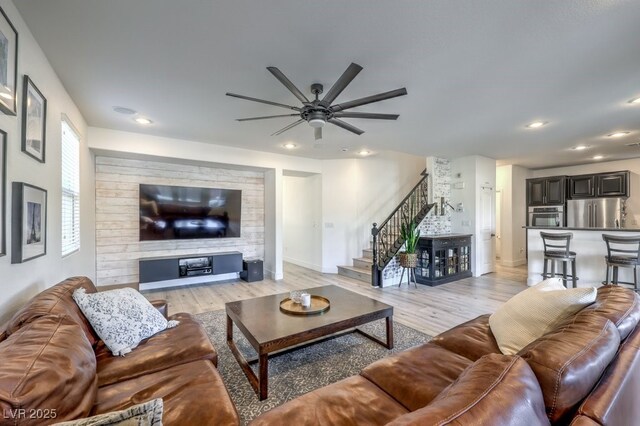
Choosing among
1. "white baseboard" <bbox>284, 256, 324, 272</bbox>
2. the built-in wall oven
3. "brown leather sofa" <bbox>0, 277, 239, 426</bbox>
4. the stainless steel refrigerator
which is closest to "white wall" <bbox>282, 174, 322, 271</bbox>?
"white baseboard" <bbox>284, 256, 324, 272</bbox>

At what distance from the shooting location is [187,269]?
4965 millimetres

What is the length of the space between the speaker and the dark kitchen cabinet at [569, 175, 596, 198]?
302 inches

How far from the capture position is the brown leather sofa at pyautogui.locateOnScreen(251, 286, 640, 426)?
72 cm

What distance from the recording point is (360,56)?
89.4 inches

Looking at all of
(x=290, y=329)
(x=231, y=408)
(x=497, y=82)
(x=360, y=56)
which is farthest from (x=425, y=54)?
(x=231, y=408)

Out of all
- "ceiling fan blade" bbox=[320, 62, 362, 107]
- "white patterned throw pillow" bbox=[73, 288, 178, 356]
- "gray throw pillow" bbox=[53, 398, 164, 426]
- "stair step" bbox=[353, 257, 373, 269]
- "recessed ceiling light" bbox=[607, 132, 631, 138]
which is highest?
"recessed ceiling light" bbox=[607, 132, 631, 138]

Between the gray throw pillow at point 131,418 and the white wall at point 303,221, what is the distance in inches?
232

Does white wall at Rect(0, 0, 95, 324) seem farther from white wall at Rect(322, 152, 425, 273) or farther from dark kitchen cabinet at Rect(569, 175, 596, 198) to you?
dark kitchen cabinet at Rect(569, 175, 596, 198)

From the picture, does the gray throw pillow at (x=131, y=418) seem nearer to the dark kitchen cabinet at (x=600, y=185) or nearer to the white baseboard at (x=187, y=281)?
the white baseboard at (x=187, y=281)

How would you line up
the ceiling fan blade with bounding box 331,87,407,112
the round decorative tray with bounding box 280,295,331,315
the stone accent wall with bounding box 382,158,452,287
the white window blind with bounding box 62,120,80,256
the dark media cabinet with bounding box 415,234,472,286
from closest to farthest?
1. the ceiling fan blade with bounding box 331,87,407,112
2. the round decorative tray with bounding box 280,295,331,315
3. the white window blind with bounding box 62,120,80,256
4. the dark media cabinet with bounding box 415,234,472,286
5. the stone accent wall with bounding box 382,158,452,287

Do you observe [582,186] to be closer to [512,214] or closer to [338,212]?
[512,214]

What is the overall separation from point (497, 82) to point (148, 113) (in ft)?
12.8

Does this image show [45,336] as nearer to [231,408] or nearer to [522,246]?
[231,408]

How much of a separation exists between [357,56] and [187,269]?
440cm
